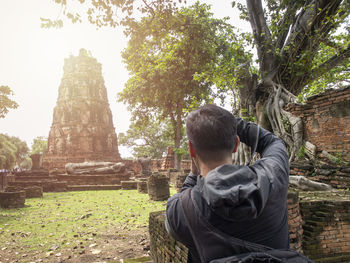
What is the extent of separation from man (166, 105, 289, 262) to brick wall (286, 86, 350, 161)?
5307 mm

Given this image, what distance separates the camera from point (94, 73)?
116 ft

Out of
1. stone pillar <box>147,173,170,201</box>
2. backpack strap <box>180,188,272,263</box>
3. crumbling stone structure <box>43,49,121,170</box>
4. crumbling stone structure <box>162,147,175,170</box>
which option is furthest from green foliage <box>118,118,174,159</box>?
backpack strap <box>180,188,272,263</box>

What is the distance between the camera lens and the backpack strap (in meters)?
0.90

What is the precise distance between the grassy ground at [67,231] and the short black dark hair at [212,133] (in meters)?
3.42

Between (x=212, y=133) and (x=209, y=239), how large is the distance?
0.45 metres

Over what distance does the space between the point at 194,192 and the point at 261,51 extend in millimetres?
7784

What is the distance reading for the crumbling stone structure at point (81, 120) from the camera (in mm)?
31406

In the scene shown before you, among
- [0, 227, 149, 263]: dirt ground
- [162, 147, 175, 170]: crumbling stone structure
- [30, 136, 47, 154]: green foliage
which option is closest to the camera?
[0, 227, 149, 263]: dirt ground

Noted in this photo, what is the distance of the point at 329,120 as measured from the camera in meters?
5.48

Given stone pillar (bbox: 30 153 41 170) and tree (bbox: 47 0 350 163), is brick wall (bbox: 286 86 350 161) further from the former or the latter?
stone pillar (bbox: 30 153 41 170)

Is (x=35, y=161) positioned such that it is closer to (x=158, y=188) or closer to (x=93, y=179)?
(x=93, y=179)

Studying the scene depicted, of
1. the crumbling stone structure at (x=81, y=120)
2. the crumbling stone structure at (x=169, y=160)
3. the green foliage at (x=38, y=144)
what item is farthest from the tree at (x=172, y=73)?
the green foliage at (x=38, y=144)

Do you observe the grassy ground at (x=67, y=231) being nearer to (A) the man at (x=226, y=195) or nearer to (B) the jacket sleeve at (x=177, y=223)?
(B) the jacket sleeve at (x=177, y=223)

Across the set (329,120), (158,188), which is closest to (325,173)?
(329,120)
